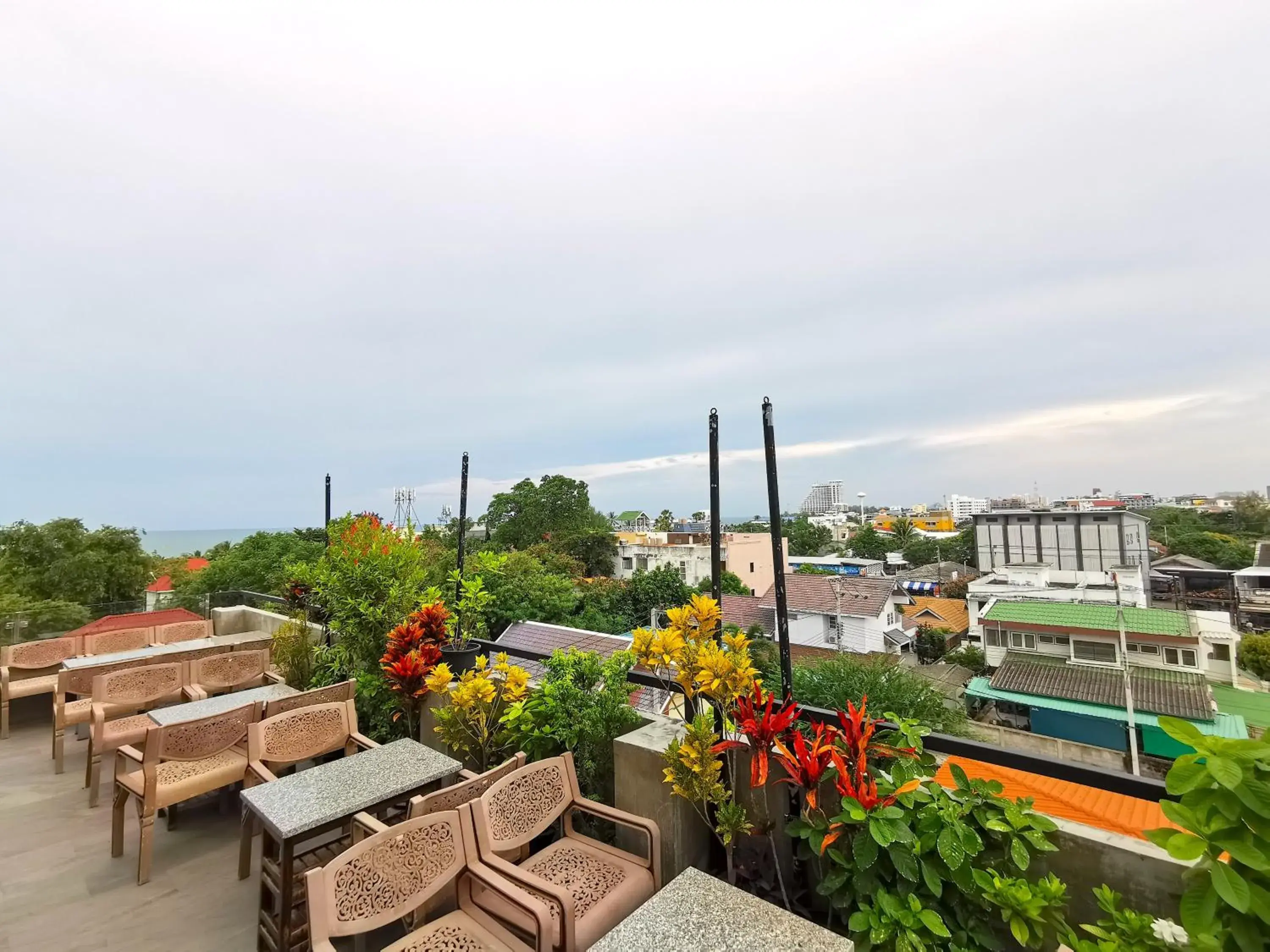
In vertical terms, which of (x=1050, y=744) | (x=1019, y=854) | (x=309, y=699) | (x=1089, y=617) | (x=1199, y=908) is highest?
(x=1199, y=908)

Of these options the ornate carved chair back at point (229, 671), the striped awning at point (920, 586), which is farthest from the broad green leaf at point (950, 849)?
the striped awning at point (920, 586)

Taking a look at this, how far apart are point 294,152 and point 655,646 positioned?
205 inches

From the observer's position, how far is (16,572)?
23.2 ft

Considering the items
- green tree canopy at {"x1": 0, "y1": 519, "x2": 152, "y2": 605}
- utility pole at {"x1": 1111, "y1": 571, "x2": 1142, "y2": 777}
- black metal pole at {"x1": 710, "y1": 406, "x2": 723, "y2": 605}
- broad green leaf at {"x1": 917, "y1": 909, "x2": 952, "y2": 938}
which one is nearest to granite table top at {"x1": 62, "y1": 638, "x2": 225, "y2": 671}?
green tree canopy at {"x1": 0, "y1": 519, "x2": 152, "y2": 605}

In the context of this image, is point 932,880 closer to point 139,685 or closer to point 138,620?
point 139,685

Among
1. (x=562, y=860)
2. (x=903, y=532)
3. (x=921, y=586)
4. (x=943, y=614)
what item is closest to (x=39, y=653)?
(x=562, y=860)

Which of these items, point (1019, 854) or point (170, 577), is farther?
point (170, 577)

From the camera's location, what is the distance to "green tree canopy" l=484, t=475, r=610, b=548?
1134 inches

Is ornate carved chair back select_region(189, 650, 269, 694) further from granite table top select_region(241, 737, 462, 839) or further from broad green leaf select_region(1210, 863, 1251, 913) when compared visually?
broad green leaf select_region(1210, 863, 1251, 913)

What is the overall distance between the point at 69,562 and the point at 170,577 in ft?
15.9

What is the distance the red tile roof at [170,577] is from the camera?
8047mm

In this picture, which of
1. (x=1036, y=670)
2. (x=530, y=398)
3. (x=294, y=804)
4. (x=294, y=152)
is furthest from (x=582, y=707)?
(x=1036, y=670)

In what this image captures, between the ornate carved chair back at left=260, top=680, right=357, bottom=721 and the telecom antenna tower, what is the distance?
1.31 m

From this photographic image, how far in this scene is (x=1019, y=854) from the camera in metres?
1.25
